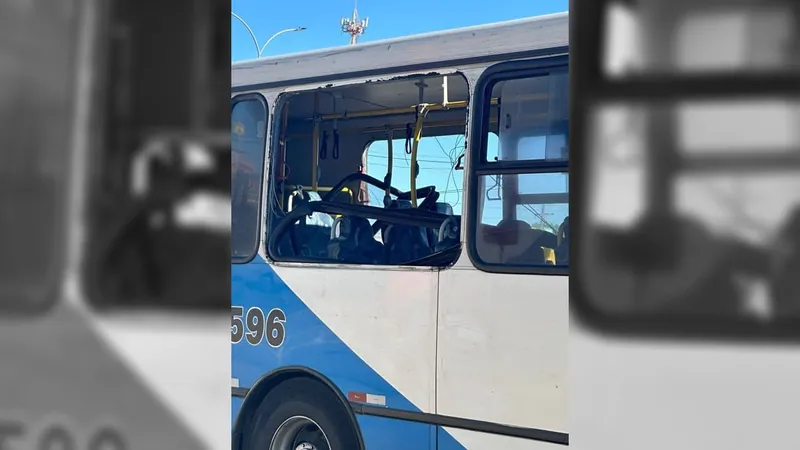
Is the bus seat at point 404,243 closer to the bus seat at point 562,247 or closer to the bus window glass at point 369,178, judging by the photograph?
the bus window glass at point 369,178

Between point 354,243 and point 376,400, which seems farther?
point 354,243

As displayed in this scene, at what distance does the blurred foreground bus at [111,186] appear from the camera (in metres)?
1.47

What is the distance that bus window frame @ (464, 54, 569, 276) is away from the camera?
3.11 m

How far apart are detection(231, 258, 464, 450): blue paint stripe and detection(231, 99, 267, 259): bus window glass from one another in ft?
0.56

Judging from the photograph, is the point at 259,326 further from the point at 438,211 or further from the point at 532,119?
the point at 532,119

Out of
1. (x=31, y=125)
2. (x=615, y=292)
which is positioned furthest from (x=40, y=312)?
(x=615, y=292)

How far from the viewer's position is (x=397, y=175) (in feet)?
12.8

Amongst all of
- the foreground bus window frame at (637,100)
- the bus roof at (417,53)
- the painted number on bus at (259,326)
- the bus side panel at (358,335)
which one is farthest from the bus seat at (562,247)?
the foreground bus window frame at (637,100)

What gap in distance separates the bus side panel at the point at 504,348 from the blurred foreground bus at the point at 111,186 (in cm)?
183

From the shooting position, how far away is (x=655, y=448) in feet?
4.21

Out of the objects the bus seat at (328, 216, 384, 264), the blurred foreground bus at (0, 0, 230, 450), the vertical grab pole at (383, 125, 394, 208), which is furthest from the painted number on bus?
the blurred foreground bus at (0, 0, 230, 450)

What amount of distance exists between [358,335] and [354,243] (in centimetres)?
55

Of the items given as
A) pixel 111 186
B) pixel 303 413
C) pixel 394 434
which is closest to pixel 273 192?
pixel 303 413

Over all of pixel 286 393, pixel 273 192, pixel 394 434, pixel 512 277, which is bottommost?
pixel 394 434
